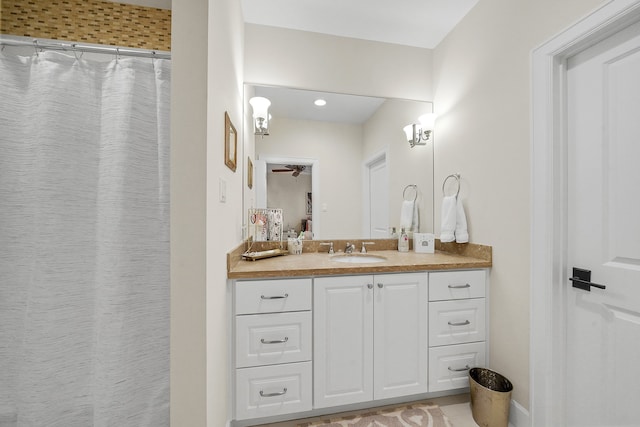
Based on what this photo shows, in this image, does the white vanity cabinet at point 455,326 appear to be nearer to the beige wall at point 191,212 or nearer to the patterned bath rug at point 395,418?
the patterned bath rug at point 395,418

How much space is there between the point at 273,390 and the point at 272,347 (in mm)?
233

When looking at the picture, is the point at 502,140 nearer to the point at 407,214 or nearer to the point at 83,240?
the point at 407,214

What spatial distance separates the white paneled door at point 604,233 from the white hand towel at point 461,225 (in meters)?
0.58

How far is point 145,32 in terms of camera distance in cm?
150

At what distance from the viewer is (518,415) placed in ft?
4.91

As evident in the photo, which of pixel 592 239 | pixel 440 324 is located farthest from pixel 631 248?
pixel 440 324

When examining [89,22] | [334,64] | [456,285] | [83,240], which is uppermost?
[334,64]

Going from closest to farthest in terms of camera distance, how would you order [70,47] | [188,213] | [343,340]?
[188,213], [70,47], [343,340]

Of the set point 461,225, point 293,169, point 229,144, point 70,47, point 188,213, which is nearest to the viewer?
point 188,213

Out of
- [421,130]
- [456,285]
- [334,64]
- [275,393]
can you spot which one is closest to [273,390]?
[275,393]

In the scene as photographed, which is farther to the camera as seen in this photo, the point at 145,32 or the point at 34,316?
the point at 145,32

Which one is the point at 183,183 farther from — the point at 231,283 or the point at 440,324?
the point at 440,324

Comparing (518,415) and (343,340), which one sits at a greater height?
(343,340)

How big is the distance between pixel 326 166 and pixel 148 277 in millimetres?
1440
